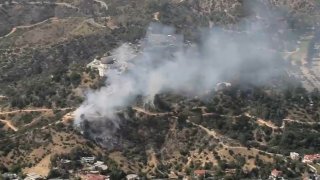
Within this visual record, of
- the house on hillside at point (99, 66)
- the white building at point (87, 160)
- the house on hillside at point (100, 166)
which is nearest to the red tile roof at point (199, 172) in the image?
the house on hillside at point (100, 166)

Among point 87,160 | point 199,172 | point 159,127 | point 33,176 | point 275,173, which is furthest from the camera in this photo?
point 159,127

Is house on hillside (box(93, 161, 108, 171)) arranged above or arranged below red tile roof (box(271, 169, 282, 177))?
below

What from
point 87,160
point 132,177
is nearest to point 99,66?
point 87,160

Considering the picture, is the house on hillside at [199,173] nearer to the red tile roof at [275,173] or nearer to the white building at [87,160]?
the red tile roof at [275,173]

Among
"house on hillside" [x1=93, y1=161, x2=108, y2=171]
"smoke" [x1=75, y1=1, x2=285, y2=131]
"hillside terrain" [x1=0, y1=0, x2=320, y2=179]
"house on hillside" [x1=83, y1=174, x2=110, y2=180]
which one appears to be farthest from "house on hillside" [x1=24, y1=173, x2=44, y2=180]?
"smoke" [x1=75, y1=1, x2=285, y2=131]

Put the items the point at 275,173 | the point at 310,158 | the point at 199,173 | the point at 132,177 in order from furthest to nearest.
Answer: the point at 310,158 → the point at 275,173 → the point at 199,173 → the point at 132,177

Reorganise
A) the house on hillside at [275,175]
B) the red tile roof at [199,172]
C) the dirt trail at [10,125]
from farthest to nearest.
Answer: the dirt trail at [10,125] → the house on hillside at [275,175] → the red tile roof at [199,172]

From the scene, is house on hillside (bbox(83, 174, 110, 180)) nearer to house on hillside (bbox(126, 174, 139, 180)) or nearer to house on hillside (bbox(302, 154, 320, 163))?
house on hillside (bbox(126, 174, 139, 180))

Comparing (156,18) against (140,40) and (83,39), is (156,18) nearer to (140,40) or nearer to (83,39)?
(83,39)

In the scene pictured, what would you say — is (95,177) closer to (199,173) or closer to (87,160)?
(87,160)
